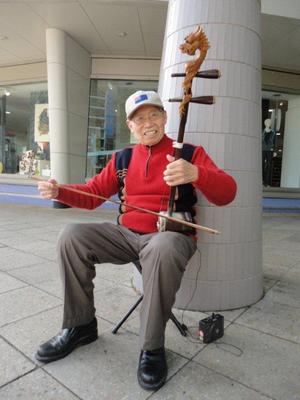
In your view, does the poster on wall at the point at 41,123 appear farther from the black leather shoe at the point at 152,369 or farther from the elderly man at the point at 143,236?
the black leather shoe at the point at 152,369

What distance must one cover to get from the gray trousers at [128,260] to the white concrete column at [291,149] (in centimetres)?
966

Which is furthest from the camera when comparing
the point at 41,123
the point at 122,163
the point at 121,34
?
the point at 41,123

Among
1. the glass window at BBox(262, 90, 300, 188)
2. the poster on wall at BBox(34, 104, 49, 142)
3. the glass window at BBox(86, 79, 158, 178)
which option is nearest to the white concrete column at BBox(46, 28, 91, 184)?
the glass window at BBox(86, 79, 158, 178)

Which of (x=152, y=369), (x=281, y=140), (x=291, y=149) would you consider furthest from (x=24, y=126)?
(x=152, y=369)

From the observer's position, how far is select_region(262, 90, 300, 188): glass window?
34.1ft

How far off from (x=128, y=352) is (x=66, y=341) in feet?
1.16

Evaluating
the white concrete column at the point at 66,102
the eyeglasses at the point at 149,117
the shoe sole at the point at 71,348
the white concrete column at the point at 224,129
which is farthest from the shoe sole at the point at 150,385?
the white concrete column at the point at 66,102

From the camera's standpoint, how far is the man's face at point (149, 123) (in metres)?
2.01

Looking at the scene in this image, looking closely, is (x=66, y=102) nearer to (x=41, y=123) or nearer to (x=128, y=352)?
(x=41, y=123)

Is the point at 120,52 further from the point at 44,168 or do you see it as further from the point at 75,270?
the point at 75,270

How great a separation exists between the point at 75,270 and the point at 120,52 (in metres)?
8.18

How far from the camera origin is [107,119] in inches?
382

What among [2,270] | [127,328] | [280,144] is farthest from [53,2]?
[280,144]

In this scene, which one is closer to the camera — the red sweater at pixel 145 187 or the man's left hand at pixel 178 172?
the man's left hand at pixel 178 172
